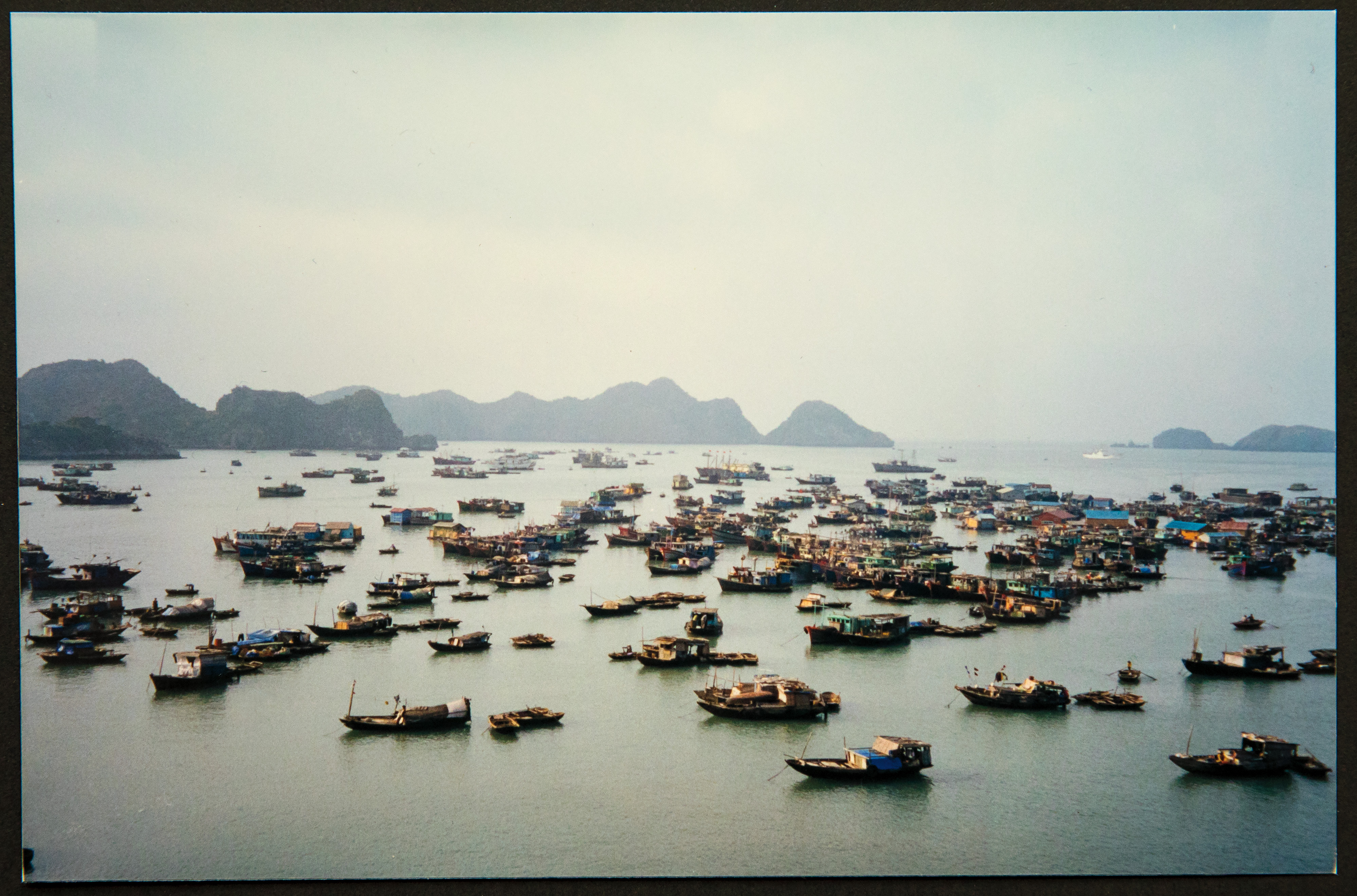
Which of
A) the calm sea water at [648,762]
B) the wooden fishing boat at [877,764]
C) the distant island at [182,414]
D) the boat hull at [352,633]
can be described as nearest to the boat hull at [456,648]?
the calm sea water at [648,762]

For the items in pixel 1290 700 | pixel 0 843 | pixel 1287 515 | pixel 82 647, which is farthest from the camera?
pixel 1287 515

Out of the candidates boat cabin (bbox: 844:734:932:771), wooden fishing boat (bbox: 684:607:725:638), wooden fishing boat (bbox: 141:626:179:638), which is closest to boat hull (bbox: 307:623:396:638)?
wooden fishing boat (bbox: 141:626:179:638)

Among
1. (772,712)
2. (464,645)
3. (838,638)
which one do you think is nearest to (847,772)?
(772,712)

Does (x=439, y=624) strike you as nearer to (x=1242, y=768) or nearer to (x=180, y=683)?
(x=180, y=683)

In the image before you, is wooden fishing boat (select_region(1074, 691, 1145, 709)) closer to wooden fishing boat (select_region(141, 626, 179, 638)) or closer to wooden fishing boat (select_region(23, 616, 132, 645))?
wooden fishing boat (select_region(141, 626, 179, 638))

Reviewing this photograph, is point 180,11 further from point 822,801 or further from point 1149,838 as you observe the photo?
point 1149,838
